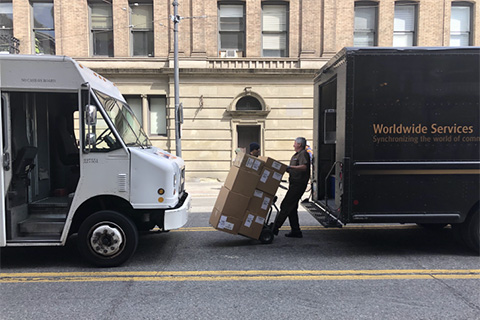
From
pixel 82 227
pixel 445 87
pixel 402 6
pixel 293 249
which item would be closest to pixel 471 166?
pixel 445 87

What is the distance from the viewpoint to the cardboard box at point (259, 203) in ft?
18.3

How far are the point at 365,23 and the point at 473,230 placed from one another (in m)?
13.5

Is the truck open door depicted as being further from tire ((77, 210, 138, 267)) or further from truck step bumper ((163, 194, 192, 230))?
truck step bumper ((163, 194, 192, 230))

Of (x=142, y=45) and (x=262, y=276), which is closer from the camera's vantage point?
(x=262, y=276)

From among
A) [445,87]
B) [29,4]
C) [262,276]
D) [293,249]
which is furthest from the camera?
[29,4]

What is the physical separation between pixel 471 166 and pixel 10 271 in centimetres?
654

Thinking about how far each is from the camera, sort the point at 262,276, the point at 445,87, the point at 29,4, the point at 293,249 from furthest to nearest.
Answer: the point at 29,4 < the point at 293,249 < the point at 445,87 < the point at 262,276

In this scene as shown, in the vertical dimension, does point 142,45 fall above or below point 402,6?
below

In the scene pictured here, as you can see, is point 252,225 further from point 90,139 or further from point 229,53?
point 229,53

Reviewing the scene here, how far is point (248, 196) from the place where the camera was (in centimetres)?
554

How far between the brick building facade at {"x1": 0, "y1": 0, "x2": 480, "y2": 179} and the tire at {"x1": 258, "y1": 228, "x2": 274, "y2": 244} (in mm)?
10469

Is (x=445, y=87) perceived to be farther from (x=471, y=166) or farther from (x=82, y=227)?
(x=82, y=227)

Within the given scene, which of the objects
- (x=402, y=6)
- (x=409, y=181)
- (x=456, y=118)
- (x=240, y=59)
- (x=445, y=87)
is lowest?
(x=409, y=181)

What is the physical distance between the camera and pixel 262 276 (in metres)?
4.45
